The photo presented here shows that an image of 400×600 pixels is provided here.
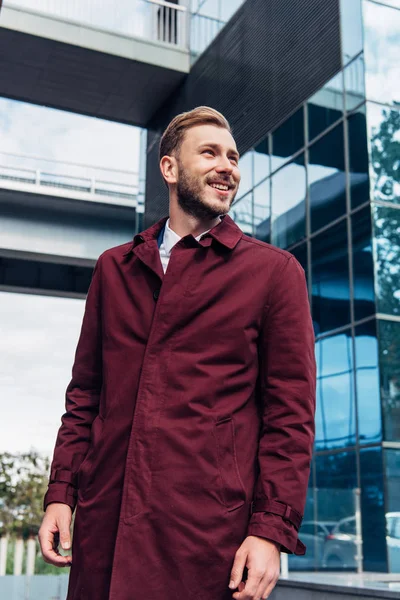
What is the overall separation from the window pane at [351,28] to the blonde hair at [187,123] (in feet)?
38.3

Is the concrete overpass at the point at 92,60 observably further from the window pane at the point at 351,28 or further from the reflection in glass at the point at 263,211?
the window pane at the point at 351,28

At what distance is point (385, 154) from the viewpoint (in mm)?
13352

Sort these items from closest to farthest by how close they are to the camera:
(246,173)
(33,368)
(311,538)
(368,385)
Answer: (368,385) < (311,538) < (246,173) < (33,368)

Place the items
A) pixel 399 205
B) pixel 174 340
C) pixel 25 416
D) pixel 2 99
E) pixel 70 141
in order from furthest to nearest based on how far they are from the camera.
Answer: pixel 25 416
pixel 70 141
pixel 2 99
pixel 399 205
pixel 174 340

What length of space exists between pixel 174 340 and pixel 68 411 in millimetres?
498

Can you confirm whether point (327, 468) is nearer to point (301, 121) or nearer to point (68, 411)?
point (301, 121)

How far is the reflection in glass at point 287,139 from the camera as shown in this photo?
50.5 ft

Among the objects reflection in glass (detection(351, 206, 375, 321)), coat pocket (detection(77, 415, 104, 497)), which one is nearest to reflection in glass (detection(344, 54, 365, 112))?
reflection in glass (detection(351, 206, 375, 321))

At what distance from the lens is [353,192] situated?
44.7 ft

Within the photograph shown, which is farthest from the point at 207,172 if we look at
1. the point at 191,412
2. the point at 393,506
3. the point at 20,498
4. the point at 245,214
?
the point at 20,498

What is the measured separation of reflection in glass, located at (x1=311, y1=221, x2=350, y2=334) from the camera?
44.8 feet

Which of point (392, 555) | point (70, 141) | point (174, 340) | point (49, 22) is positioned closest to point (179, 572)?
point (174, 340)

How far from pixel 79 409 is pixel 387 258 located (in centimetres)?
1076

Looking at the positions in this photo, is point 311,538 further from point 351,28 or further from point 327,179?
point 351,28
